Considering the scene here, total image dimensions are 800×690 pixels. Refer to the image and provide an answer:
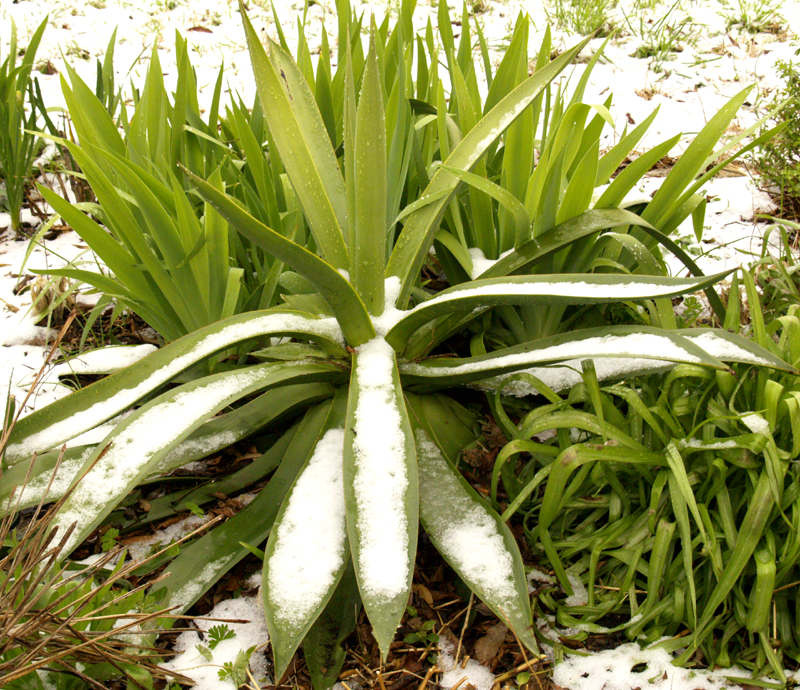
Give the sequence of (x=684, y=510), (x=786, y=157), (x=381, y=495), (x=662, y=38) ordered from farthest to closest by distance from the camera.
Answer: (x=662, y=38) < (x=786, y=157) < (x=684, y=510) < (x=381, y=495)

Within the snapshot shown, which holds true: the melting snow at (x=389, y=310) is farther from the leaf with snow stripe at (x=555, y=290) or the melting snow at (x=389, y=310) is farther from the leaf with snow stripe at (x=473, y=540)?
the leaf with snow stripe at (x=473, y=540)

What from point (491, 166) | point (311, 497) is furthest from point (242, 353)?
point (491, 166)

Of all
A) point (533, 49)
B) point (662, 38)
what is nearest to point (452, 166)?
point (533, 49)

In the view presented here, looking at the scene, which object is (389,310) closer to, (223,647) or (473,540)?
(473,540)

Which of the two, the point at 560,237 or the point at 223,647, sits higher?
the point at 560,237

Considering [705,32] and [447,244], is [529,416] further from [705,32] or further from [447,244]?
[705,32]

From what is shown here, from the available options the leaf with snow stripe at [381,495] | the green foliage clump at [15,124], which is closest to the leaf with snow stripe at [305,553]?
the leaf with snow stripe at [381,495]
